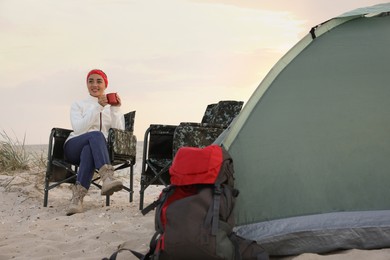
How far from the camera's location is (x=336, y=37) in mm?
3936

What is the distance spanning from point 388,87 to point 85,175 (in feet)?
10.2

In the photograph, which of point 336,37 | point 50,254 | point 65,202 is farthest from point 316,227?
point 65,202

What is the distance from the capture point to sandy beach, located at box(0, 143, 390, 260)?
423 centimetres

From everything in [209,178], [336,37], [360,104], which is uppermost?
[336,37]

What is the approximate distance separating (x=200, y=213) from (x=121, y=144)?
9.62ft

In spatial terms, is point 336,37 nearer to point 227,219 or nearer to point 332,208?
point 332,208

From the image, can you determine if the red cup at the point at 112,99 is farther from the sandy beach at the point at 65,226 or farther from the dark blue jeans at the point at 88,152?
the sandy beach at the point at 65,226

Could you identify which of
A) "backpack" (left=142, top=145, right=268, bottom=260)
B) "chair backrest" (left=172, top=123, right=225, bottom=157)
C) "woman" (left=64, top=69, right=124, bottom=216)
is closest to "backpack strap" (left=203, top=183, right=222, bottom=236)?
"backpack" (left=142, top=145, right=268, bottom=260)

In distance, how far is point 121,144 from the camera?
6082 millimetres

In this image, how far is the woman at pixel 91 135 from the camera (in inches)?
227

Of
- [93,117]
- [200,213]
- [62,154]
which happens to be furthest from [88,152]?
[200,213]

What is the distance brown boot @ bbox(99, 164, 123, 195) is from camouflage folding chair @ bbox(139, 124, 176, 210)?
42cm

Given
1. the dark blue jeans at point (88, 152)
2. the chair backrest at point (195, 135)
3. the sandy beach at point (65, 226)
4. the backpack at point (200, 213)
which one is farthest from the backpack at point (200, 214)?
the dark blue jeans at point (88, 152)

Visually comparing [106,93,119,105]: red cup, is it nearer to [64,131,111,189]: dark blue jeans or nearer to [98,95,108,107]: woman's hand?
[98,95,108,107]: woman's hand
